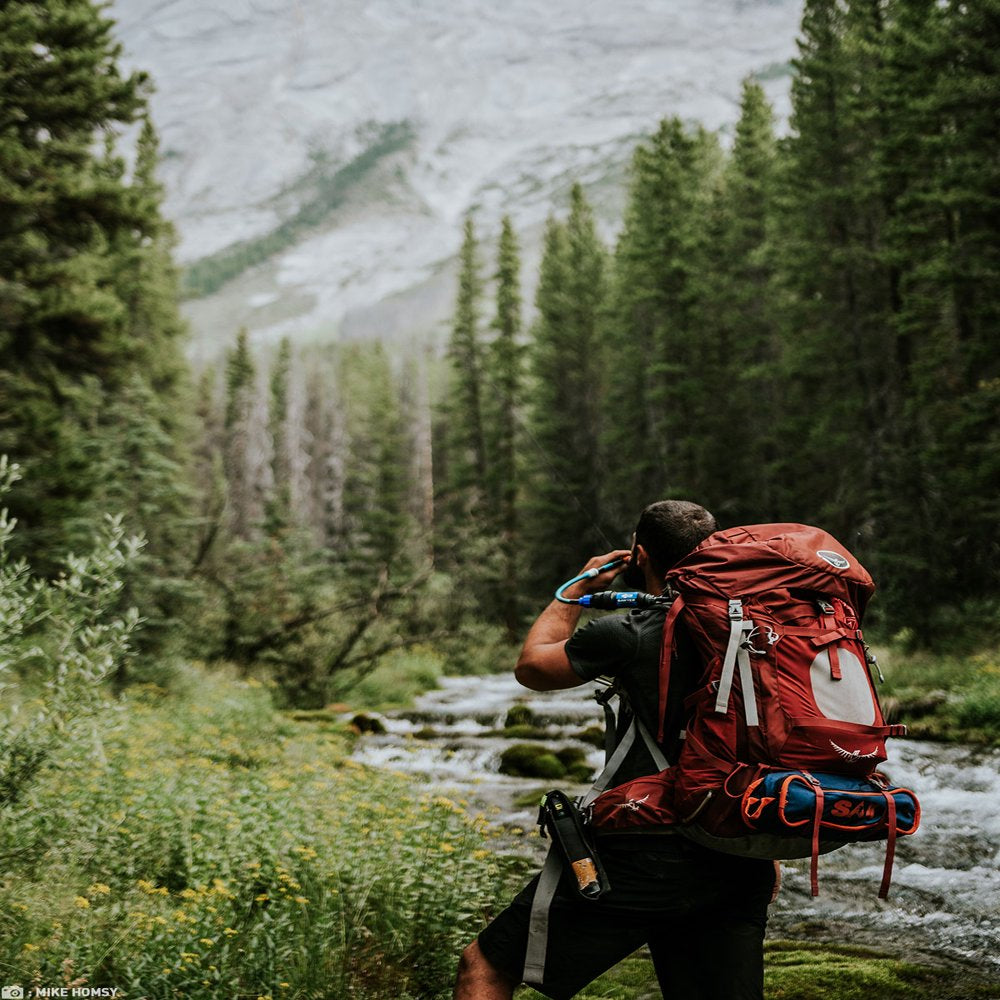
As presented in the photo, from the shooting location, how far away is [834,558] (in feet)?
8.00

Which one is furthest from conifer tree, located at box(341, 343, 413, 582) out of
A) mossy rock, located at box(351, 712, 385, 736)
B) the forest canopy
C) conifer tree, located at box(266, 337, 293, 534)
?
mossy rock, located at box(351, 712, 385, 736)

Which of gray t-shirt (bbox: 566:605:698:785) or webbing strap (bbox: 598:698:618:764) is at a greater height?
gray t-shirt (bbox: 566:605:698:785)

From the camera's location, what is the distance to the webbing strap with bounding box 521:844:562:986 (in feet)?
7.66

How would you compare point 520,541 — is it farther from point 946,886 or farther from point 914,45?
point 946,886

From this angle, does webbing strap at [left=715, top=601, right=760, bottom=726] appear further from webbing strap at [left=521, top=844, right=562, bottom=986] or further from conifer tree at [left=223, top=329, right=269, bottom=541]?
conifer tree at [left=223, top=329, right=269, bottom=541]

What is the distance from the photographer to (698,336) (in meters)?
29.7

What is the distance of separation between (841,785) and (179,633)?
14.7 meters

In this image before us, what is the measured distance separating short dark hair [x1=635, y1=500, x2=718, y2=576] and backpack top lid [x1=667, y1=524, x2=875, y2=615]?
0.77 feet

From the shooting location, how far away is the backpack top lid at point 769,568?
2371 mm

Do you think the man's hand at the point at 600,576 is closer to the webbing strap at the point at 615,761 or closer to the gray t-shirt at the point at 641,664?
the gray t-shirt at the point at 641,664

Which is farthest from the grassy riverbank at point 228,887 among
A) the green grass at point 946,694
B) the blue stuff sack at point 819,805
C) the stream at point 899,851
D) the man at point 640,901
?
the green grass at point 946,694

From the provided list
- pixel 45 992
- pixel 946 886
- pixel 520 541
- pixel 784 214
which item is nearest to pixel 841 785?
pixel 45 992

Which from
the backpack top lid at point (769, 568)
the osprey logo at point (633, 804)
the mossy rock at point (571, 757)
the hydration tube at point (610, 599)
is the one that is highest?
the backpack top lid at point (769, 568)

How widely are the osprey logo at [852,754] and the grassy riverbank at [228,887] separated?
280cm
